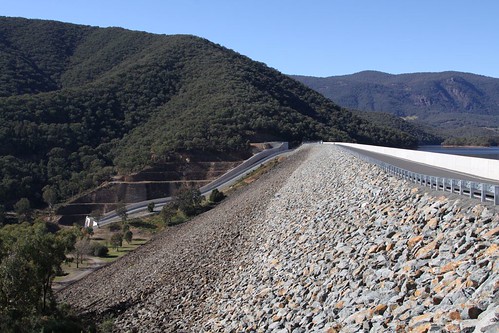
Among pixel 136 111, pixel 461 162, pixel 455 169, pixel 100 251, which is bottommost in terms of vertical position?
pixel 100 251

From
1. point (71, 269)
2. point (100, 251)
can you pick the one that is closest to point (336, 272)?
point (71, 269)

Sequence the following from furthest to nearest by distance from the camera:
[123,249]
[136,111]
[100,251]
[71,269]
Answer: [136,111]
[123,249]
[100,251]
[71,269]

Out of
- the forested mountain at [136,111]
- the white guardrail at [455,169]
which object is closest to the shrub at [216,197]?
the white guardrail at [455,169]

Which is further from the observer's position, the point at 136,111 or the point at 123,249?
the point at 136,111

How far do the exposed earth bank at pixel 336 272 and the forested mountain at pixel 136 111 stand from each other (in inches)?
1670

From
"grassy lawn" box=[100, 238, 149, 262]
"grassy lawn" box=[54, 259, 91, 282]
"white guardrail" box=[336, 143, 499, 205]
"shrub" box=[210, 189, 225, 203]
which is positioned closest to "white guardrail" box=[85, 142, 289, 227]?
"shrub" box=[210, 189, 225, 203]

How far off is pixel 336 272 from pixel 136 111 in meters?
80.9

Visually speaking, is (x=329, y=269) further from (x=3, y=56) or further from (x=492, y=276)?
(x=3, y=56)

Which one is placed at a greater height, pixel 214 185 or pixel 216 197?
pixel 216 197

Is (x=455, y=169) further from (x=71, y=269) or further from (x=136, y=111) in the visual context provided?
(x=136, y=111)

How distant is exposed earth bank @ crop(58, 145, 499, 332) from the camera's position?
20.6 feet

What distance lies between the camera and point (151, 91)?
9394 centimetres

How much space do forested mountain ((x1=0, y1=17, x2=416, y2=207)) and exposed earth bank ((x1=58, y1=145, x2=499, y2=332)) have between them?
4243cm

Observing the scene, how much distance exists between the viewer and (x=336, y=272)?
9.62 meters
